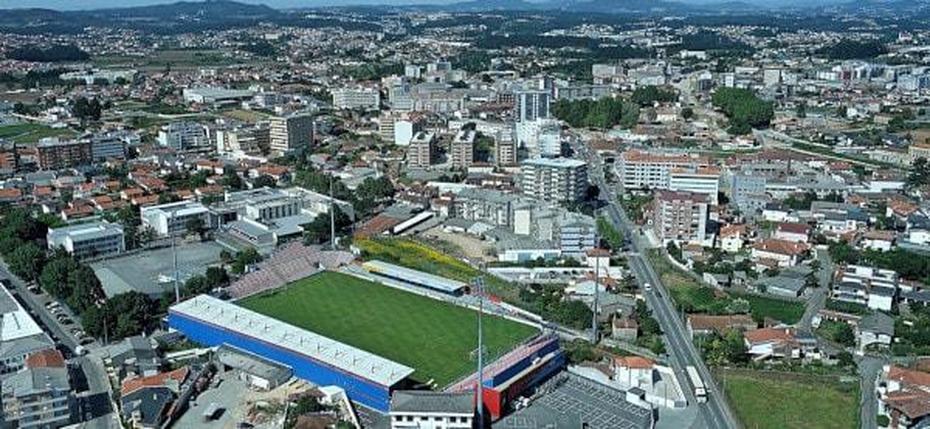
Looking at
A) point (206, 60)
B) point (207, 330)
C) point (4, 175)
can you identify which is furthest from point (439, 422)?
point (206, 60)

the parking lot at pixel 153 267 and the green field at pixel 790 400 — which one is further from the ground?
the parking lot at pixel 153 267

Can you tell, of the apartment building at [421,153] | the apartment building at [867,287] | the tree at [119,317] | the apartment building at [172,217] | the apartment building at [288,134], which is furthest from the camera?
the apartment building at [288,134]

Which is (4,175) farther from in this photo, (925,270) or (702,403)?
(925,270)

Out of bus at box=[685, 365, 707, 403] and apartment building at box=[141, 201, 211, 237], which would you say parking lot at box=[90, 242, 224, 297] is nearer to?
apartment building at box=[141, 201, 211, 237]

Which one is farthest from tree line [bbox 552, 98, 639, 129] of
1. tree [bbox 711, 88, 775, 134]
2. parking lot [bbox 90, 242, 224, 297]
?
parking lot [bbox 90, 242, 224, 297]

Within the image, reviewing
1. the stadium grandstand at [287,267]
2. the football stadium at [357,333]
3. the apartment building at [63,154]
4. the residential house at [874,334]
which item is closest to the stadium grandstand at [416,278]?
the football stadium at [357,333]

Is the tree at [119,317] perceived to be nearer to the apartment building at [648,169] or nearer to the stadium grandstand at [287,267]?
the stadium grandstand at [287,267]

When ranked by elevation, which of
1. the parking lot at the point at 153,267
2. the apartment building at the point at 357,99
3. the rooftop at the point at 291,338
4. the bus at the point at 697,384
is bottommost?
the bus at the point at 697,384
